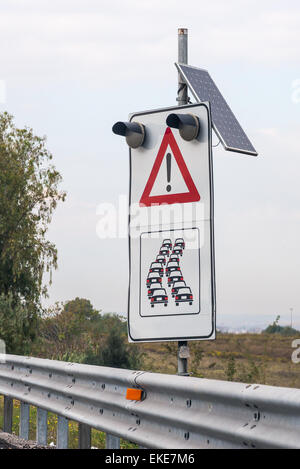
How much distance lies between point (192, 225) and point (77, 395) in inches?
77.8

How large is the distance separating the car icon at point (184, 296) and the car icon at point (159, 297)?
14 centimetres

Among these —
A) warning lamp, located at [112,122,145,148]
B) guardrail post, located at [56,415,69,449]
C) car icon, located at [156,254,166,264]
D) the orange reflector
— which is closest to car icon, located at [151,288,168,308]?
car icon, located at [156,254,166,264]

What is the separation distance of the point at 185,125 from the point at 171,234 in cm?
97

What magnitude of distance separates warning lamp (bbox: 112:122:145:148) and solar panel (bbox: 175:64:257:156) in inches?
24.4

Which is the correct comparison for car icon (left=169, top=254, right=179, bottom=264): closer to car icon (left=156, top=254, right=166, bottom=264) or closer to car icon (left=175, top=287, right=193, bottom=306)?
car icon (left=156, top=254, right=166, bottom=264)

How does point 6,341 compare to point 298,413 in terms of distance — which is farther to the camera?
point 6,341

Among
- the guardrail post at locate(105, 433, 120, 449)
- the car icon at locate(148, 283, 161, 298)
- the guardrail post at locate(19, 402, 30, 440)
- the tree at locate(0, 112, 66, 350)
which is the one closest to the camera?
the guardrail post at locate(105, 433, 120, 449)

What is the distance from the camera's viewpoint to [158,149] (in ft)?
28.0

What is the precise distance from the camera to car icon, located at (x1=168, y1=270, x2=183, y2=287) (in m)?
8.01

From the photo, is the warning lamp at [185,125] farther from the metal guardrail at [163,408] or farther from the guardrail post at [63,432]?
the guardrail post at [63,432]

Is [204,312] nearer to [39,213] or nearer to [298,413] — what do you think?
[298,413]

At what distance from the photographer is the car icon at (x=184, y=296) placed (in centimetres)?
793
